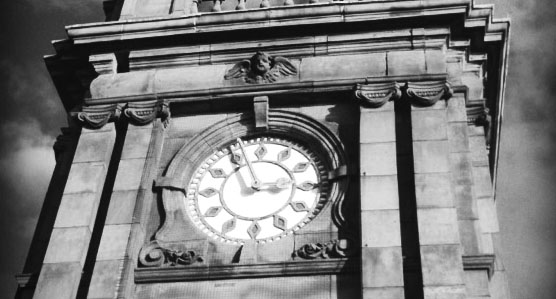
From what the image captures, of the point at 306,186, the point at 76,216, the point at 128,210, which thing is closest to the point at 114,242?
the point at 128,210

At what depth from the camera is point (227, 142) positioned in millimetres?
23328

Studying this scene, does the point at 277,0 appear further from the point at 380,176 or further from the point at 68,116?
the point at 380,176

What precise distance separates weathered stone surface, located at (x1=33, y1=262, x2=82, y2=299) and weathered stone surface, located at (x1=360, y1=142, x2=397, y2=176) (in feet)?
18.7

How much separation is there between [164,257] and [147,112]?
3.73m

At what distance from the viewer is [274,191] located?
22.4m

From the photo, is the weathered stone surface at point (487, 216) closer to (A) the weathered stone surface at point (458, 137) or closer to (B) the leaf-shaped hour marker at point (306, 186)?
(A) the weathered stone surface at point (458, 137)

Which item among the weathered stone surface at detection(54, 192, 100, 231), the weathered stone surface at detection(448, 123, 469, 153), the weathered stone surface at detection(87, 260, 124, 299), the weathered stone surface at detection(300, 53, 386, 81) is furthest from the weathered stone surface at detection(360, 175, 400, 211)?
the weathered stone surface at detection(54, 192, 100, 231)

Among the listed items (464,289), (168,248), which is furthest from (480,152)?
(168,248)

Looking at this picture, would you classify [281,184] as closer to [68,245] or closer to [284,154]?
[284,154]

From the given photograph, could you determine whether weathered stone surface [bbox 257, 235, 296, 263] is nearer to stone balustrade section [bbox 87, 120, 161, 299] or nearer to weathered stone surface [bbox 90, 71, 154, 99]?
stone balustrade section [bbox 87, 120, 161, 299]

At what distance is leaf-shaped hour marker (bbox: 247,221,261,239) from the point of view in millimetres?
21547

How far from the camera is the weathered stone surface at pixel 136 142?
23.0 meters


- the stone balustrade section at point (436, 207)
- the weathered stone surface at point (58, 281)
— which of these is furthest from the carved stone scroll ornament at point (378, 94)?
the weathered stone surface at point (58, 281)

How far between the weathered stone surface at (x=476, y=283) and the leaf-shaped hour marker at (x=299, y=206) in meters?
3.53
